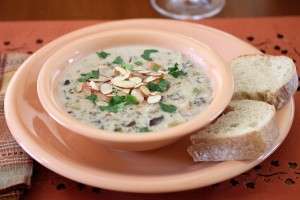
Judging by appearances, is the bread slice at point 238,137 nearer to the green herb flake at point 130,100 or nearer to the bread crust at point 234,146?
the bread crust at point 234,146

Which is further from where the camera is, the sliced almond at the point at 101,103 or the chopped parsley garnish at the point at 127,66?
the chopped parsley garnish at the point at 127,66

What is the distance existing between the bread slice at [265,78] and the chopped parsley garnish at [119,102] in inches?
17.5

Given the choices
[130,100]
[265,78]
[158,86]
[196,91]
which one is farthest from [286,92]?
[130,100]

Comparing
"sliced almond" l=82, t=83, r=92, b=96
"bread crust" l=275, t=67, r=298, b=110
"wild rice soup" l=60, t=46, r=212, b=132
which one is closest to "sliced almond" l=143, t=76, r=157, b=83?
"wild rice soup" l=60, t=46, r=212, b=132

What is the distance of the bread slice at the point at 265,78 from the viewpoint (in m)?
1.95

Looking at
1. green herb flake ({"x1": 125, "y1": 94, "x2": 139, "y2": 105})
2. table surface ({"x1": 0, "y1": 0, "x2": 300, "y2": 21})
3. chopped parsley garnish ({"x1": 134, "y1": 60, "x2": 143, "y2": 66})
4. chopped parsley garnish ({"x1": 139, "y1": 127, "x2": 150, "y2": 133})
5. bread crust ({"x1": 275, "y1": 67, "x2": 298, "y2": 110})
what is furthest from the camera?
table surface ({"x1": 0, "y1": 0, "x2": 300, "y2": 21})

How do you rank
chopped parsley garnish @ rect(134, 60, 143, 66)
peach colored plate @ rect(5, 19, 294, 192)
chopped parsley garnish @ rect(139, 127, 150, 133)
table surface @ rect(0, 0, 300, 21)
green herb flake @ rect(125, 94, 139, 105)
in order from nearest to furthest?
peach colored plate @ rect(5, 19, 294, 192) < chopped parsley garnish @ rect(139, 127, 150, 133) < green herb flake @ rect(125, 94, 139, 105) < chopped parsley garnish @ rect(134, 60, 143, 66) < table surface @ rect(0, 0, 300, 21)

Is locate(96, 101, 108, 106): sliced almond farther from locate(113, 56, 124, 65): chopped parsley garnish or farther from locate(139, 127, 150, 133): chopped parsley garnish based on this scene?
locate(113, 56, 124, 65): chopped parsley garnish

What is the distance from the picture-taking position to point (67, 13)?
10.2ft

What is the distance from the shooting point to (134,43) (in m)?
2.19

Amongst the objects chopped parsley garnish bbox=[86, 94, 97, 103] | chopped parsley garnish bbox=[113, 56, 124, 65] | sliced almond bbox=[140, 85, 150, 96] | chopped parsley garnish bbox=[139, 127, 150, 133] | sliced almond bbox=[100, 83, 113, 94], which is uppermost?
sliced almond bbox=[140, 85, 150, 96]

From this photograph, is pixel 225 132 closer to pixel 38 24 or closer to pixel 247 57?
pixel 247 57

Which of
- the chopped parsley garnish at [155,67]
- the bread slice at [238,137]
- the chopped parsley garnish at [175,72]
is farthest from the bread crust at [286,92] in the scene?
the chopped parsley garnish at [155,67]

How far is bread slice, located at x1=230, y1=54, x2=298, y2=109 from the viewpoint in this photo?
1.95 m
